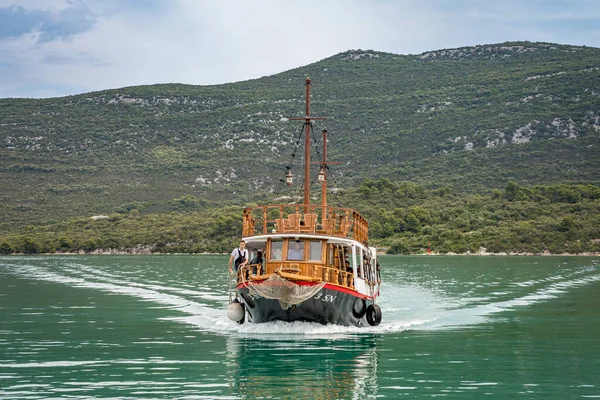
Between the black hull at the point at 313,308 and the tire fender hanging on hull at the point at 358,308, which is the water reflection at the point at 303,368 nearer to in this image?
the black hull at the point at 313,308

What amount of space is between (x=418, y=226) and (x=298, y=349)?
294ft

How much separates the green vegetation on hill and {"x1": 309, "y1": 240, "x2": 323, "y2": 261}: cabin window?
76.3 meters

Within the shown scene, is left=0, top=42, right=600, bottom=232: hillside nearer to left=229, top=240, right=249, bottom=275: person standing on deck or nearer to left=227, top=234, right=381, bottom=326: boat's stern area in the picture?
left=229, top=240, right=249, bottom=275: person standing on deck

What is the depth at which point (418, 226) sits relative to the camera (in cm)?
11300

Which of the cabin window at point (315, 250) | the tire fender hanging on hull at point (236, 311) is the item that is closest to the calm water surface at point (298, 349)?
the tire fender hanging on hull at point (236, 311)

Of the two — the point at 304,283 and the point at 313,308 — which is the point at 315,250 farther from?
the point at 313,308

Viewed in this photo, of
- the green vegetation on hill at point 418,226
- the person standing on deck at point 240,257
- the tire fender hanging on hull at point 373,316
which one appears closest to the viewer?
the person standing on deck at point 240,257

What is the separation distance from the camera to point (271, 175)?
154625mm

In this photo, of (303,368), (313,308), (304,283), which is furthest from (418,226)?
(303,368)

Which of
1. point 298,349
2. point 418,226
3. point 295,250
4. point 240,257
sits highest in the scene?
point 295,250

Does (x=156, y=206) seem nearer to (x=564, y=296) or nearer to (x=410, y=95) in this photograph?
(x=410, y=95)

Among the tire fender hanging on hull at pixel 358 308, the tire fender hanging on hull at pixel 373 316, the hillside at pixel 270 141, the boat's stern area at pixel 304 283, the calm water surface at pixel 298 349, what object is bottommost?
the calm water surface at pixel 298 349

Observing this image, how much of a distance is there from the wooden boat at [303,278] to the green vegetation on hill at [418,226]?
2952 inches

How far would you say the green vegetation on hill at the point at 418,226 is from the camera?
4085 inches
